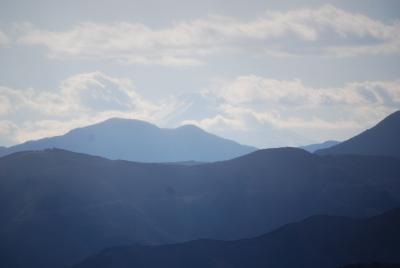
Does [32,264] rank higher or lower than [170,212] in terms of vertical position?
lower

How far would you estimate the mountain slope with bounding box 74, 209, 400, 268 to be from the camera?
13162 centimetres

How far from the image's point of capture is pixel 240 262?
136000 millimetres

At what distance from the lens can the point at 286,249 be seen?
140 metres

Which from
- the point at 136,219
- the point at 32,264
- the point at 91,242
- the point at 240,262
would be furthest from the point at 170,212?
the point at 240,262

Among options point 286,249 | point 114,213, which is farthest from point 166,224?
point 286,249

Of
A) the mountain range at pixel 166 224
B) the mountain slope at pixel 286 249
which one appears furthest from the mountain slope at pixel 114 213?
the mountain slope at pixel 286 249

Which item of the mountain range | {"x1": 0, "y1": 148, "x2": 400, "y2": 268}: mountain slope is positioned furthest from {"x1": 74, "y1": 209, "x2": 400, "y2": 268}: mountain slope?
{"x1": 0, "y1": 148, "x2": 400, "y2": 268}: mountain slope

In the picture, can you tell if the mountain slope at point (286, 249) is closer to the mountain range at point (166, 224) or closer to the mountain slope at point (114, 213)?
the mountain range at point (166, 224)

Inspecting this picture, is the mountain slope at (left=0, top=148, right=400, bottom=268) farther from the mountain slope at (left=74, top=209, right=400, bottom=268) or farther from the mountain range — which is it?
the mountain slope at (left=74, top=209, right=400, bottom=268)

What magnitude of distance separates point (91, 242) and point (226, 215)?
45932 mm

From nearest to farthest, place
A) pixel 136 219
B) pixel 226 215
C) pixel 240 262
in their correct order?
pixel 240 262 → pixel 136 219 → pixel 226 215

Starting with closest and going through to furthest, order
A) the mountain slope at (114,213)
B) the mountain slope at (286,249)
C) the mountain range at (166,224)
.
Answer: the mountain slope at (286,249), the mountain range at (166,224), the mountain slope at (114,213)

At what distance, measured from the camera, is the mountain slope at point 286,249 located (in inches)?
5182

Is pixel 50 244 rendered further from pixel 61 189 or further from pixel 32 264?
pixel 61 189
